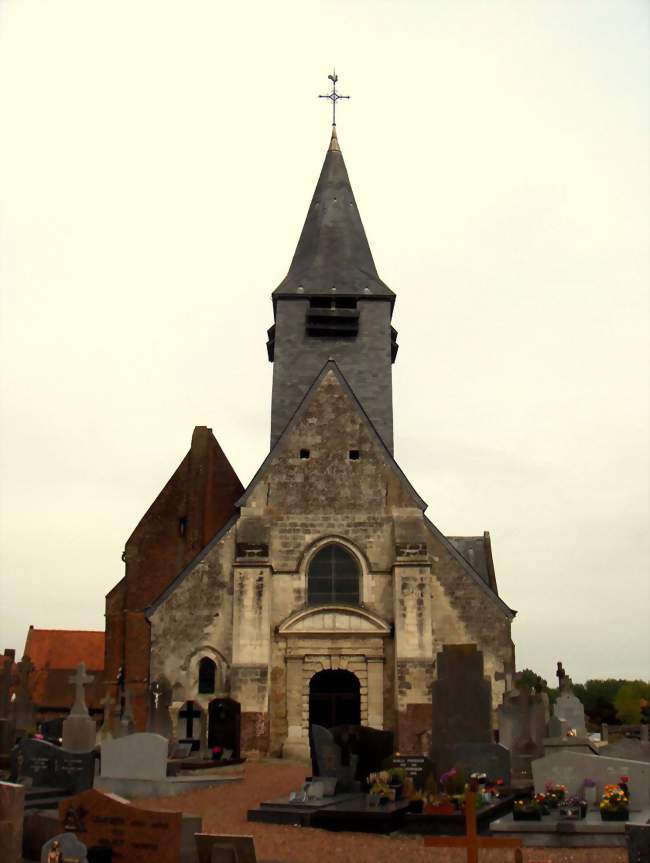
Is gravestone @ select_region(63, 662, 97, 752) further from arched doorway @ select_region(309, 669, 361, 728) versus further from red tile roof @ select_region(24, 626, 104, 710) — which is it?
red tile roof @ select_region(24, 626, 104, 710)

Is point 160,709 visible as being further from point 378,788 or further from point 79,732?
point 378,788

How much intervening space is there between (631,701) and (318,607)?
135 ft

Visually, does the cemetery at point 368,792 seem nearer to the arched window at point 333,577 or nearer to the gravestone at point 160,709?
the gravestone at point 160,709

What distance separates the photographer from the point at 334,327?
31.1 m

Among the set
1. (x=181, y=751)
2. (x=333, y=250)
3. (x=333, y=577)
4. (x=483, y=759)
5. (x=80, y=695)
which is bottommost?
(x=181, y=751)

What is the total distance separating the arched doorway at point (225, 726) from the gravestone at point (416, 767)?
7580 millimetres

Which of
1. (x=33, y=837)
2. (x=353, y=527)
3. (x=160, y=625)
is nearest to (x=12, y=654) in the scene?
(x=160, y=625)

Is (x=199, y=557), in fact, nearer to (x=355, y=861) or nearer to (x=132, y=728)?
(x=132, y=728)

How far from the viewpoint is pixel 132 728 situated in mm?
19125

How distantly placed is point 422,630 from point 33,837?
45.6 feet

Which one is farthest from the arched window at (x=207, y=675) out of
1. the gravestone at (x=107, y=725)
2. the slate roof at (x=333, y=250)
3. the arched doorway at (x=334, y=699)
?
the slate roof at (x=333, y=250)

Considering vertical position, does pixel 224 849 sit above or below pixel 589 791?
below

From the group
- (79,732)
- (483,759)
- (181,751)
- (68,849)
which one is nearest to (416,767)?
(483,759)

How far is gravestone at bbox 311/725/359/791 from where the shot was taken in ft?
47.0
